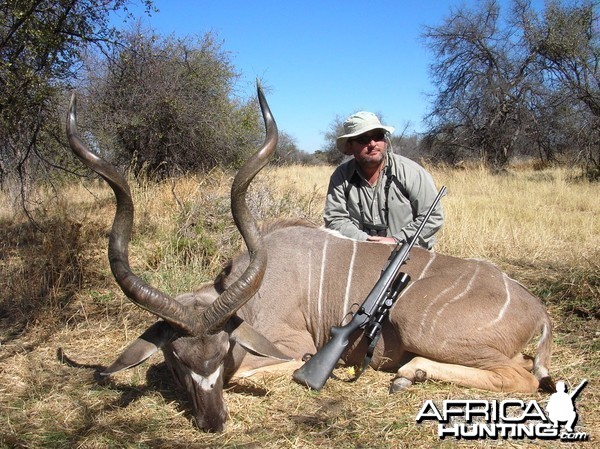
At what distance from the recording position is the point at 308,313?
328cm

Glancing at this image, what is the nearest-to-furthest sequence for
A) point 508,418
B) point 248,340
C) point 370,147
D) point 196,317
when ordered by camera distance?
point 508,418
point 196,317
point 248,340
point 370,147

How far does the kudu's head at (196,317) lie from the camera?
2406mm

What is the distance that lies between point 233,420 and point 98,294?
205 centimetres

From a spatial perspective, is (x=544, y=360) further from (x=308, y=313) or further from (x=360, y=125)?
(x=360, y=125)

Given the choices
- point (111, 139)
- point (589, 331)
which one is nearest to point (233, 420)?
point (589, 331)

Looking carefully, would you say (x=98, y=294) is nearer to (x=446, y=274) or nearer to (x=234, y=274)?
(x=234, y=274)

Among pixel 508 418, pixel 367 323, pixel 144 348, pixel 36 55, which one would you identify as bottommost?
pixel 508 418

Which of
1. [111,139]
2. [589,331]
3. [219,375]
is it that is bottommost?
[589,331]

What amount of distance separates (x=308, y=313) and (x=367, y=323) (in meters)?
0.45

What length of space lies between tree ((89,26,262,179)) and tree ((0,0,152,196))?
233cm

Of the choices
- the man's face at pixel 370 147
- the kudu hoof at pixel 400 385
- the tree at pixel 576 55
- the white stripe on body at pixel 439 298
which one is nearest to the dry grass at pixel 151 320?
the kudu hoof at pixel 400 385

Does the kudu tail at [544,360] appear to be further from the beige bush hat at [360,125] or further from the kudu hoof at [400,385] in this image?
the beige bush hat at [360,125]

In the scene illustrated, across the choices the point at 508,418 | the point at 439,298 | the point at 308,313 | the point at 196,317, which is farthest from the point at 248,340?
the point at 508,418

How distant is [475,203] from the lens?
27.0 ft
